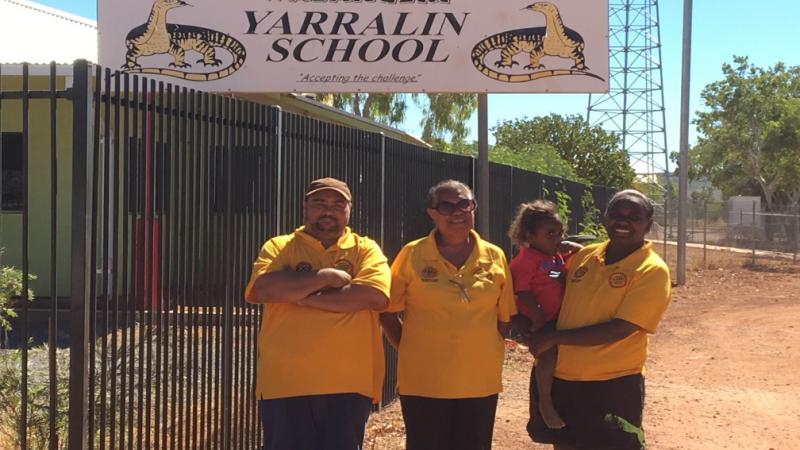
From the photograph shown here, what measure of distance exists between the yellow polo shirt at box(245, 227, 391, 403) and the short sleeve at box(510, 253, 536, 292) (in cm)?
66

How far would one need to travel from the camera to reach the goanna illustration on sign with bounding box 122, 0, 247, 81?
25.1ft

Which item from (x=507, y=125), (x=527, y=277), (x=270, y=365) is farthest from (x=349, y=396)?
(x=507, y=125)

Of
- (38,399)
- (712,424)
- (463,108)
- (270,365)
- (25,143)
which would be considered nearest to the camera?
(270,365)

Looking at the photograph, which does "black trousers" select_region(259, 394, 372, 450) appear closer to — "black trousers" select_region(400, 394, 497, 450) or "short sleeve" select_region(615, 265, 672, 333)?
"black trousers" select_region(400, 394, 497, 450)

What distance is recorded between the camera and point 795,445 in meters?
6.21

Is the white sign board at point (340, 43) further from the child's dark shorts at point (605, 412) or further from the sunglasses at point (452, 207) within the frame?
the child's dark shorts at point (605, 412)

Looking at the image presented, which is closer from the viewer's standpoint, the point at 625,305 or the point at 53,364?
the point at 625,305

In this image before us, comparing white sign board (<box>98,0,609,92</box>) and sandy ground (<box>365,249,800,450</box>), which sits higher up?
white sign board (<box>98,0,609,92</box>)

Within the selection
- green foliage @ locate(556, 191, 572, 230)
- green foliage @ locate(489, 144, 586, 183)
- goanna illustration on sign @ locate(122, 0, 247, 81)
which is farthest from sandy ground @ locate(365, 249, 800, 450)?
green foliage @ locate(489, 144, 586, 183)

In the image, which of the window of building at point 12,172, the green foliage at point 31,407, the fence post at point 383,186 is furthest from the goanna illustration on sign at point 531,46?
the window of building at point 12,172

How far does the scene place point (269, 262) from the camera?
3.51 meters

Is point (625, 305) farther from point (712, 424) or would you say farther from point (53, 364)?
point (712, 424)

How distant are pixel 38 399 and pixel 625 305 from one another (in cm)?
332

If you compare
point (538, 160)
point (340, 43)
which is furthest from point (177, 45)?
point (538, 160)
